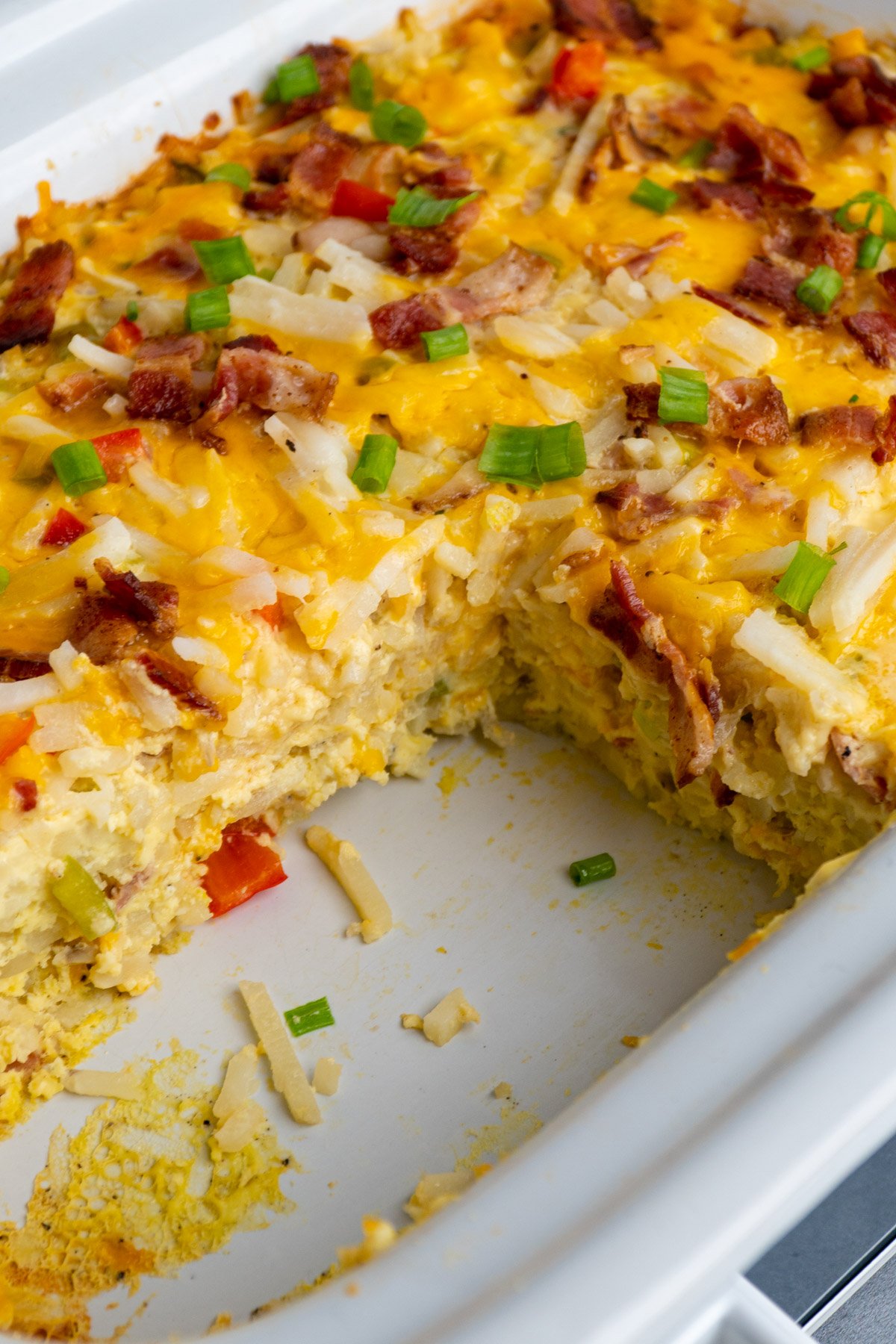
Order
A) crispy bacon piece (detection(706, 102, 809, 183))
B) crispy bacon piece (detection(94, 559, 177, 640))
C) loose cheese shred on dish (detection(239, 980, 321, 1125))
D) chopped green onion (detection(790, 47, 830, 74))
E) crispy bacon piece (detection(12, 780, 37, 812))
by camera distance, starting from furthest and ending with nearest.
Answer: chopped green onion (detection(790, 47, 830, 74)) → crispy bacon piece (detection(706, 102, 809, 183)) → loose cheese shred on dish (detection(239, 980, 321, 1125)) → crispy bacon piece (detection(94, 559, 177, 640)) → crispy bacon piece (detection(12, 780, 37, 812))

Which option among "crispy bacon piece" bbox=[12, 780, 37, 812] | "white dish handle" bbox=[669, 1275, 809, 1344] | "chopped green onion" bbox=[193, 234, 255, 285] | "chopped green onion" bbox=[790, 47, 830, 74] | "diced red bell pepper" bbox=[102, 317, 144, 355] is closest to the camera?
"white dish handle" bbox=[669, 1275, 809, 1344]

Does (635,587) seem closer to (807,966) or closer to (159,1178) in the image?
(807,966)

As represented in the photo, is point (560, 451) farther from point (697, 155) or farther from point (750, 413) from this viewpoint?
point (697, 155)

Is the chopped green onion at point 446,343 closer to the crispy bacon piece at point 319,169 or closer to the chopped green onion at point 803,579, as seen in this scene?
the crispy bacon piece at point 319,169

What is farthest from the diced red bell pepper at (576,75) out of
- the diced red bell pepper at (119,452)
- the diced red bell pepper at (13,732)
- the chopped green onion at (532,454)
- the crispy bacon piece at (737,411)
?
the diced red bell pepper at (13,732)

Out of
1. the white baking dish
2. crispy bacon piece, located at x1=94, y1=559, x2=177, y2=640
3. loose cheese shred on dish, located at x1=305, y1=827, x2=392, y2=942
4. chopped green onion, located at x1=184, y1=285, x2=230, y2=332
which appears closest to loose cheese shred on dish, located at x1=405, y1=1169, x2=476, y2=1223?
the white baking dish

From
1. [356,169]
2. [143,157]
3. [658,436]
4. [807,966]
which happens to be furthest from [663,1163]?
[143,157]

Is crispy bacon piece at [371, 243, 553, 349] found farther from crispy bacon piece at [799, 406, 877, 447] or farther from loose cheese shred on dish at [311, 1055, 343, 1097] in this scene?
loose cheese shred on dish at [311, 1055, 343, 1097]
